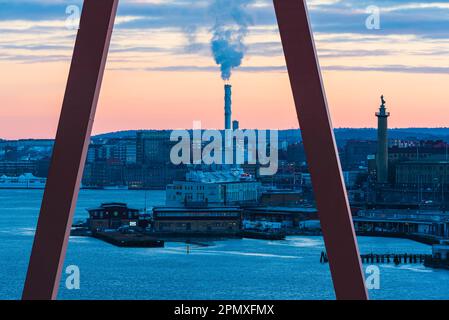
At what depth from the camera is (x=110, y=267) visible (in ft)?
66.3

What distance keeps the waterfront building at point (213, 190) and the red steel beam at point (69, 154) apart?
30731mm

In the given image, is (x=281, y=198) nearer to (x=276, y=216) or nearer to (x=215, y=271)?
(x=276, y=216)

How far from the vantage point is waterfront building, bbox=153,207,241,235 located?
92.5 ft

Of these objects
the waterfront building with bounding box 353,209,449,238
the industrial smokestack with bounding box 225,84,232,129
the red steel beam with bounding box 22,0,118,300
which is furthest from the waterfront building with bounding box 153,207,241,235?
the red steel beam with bounding box 22,0,118,300

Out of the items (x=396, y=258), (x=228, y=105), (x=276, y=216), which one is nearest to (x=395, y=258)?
(x=396, y=258)

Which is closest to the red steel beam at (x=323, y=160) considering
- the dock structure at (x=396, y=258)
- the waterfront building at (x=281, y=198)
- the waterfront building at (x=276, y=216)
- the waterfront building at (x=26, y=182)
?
the dock structure at (x=396, y=258)

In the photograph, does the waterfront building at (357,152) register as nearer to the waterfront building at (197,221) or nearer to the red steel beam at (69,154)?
the waterfront building at (197,221)

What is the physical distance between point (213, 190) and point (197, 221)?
5224 millimetres

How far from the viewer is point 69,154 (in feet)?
6.68

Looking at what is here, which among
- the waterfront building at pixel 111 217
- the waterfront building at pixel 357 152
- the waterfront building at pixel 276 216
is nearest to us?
the waterfront building at pixel 111 217

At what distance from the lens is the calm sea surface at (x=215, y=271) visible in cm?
1648
